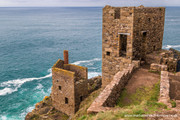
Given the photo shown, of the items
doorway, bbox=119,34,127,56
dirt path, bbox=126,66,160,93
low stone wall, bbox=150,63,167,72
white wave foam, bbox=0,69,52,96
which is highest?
doorway, bbox=119,34,127,56

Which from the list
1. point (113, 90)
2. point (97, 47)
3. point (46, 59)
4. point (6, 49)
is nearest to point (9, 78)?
point (46, 59)

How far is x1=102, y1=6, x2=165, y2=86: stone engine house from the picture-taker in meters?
15.0

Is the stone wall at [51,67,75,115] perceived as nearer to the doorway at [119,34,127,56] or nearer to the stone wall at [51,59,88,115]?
the stone wall at [51,59,88,115]

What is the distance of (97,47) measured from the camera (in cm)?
6712

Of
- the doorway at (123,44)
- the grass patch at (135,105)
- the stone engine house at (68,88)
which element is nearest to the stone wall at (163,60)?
the doorway at (123,44)

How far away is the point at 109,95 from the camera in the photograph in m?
9.95

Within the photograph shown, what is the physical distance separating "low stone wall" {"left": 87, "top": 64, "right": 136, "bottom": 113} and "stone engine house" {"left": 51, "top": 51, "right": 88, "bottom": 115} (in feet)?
35.7

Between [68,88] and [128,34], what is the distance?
11.7 meters

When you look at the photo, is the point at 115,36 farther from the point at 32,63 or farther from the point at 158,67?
the point at 32,63

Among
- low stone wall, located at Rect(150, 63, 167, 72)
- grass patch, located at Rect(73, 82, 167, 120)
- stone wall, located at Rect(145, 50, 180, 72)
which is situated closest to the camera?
grass patch, located at Rect(73, 82, 167, 120)

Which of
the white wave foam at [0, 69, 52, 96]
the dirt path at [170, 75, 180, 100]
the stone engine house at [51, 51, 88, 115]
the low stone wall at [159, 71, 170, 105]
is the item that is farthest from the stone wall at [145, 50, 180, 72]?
the white wave foam at [0, 69, 52, 96]

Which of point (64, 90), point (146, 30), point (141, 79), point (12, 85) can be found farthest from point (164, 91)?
point (12, 85)

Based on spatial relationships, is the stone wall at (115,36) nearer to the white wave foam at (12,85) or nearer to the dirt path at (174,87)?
the dirt path at (174,87)

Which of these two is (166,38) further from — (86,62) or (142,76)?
(142,76)
